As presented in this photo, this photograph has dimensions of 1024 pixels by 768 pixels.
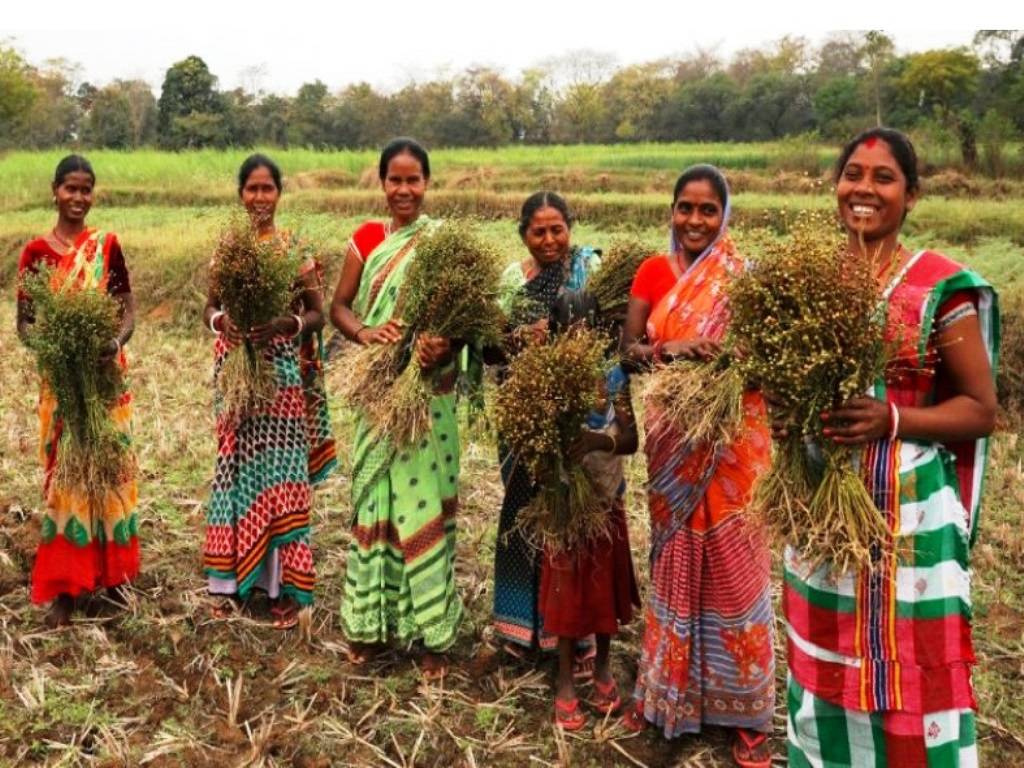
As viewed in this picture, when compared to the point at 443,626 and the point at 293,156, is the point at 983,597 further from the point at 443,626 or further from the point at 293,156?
the point at 293,156

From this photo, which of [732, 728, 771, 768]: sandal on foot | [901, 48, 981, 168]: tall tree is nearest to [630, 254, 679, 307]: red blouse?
[732, 728, 771, 768]: sandal on foot

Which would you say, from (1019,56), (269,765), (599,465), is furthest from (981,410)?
(1019,56)

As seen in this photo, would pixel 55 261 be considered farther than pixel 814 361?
Yes

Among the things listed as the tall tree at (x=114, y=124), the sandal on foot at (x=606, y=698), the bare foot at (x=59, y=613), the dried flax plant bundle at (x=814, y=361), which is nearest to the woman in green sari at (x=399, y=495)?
the sandal on foot at (x=606, y=698)

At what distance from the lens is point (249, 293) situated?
3.83 metres

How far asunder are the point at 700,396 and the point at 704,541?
64 cm

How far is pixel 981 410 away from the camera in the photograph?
2.27 m

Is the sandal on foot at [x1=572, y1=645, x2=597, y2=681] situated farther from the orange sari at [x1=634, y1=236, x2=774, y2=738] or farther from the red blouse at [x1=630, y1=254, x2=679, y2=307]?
the red blouse at [x1=630, y1=254, x2=679, y2=307]

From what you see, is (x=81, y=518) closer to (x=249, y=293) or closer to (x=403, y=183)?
(x=249, y=293)

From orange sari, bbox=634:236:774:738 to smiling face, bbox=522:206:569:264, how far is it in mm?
477

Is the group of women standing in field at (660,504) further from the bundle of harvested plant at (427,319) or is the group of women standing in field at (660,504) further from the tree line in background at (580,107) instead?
the tree line in background at (580,107)

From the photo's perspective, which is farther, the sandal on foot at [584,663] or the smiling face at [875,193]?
the sandal on foot at [584,663]

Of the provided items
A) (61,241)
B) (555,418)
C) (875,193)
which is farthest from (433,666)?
(61,241)

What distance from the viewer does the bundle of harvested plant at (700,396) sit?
2730 mm
